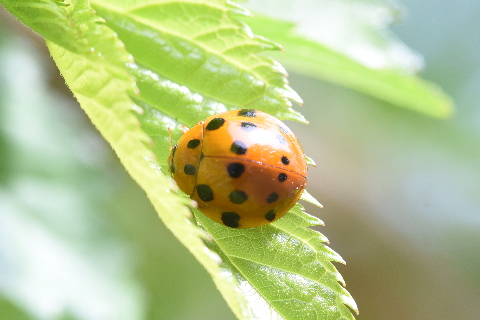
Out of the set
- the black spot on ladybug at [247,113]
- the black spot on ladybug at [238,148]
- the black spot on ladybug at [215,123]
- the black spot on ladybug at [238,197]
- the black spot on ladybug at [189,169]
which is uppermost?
the black spot on ladybug at [247,113]

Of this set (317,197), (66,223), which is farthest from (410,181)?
(66,223)

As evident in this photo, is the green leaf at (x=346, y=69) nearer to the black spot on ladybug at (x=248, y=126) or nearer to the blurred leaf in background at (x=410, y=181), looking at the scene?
the black spot on ladybug at (x=248, y=126)

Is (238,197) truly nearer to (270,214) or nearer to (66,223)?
(270,214)

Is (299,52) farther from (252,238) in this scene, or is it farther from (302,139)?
(302,139)

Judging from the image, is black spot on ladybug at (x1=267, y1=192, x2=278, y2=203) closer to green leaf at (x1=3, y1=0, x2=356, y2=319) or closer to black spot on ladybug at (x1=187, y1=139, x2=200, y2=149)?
green leaf at (x1=3, y1=0, x2=356, y2=319)

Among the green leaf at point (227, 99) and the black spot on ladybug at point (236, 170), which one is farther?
the black spot on ladybug at point (236, 170)

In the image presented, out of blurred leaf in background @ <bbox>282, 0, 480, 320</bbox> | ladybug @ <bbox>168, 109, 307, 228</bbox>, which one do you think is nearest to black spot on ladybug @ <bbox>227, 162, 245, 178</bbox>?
ladybug @ <bbox>168, 109, 307, 228</bbox>

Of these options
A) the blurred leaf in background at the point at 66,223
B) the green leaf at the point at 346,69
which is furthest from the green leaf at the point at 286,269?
the blurred leaf in background at the point at 66,223
